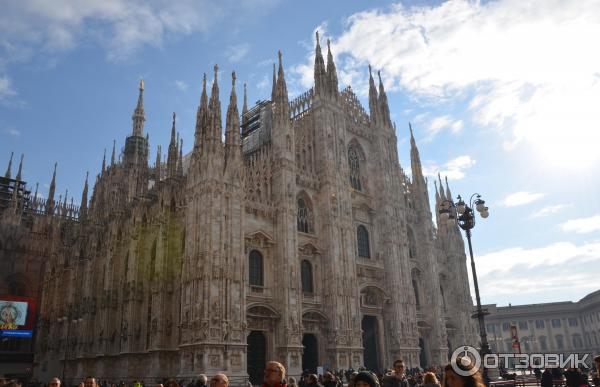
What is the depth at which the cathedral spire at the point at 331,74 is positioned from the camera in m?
41.1

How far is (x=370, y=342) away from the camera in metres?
38.8

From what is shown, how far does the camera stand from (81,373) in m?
39.3

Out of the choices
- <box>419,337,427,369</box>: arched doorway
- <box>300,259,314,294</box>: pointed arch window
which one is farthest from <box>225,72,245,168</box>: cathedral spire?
<box>419,337,427,369</box>: arched doorway

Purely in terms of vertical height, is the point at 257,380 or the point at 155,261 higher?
the point at 155,261

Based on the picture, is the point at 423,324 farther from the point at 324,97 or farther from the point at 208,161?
the point at 208,161

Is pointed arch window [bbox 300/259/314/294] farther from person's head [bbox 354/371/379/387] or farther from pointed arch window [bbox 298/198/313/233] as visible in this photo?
person's head [bbox 354/371/379/387]

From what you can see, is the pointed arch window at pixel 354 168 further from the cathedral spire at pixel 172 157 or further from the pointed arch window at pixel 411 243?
the cathedral spire at pixel 172 157

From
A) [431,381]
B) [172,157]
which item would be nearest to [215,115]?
[172,157]

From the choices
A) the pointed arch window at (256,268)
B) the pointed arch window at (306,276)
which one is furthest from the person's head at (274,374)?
the pointed arch window at (306,276)

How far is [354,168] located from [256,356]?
64.8 ft

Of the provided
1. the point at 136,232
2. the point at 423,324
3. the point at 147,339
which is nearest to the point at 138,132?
the point at 136,232

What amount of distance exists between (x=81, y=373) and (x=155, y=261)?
14011mm

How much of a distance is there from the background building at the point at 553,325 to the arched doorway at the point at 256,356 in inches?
2432

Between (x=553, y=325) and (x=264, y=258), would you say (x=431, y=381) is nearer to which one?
(x=264, y=258)
